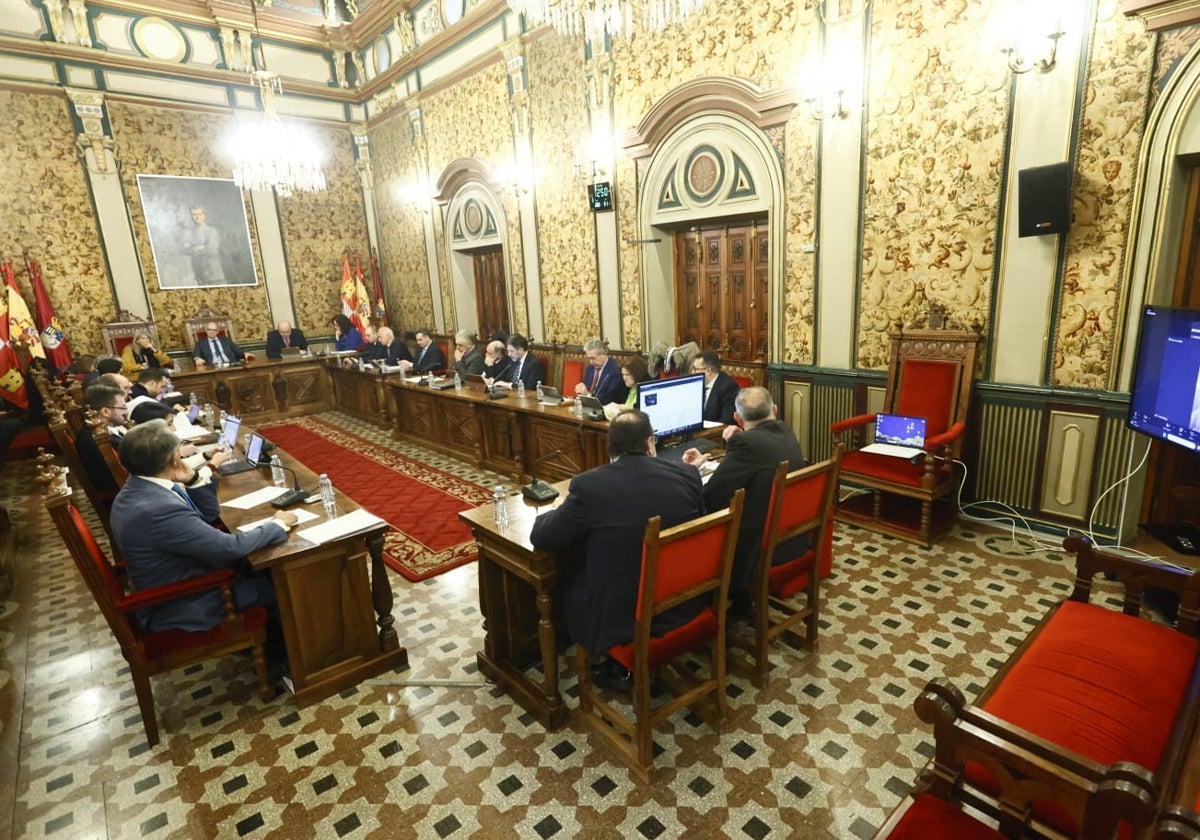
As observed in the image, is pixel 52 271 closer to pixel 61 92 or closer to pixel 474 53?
pixel 61 92

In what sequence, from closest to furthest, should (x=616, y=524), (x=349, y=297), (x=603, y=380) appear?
(x=616, y=524)
(x=603, y=380)
(x=349, y=297)

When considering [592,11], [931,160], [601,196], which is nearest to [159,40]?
[601,196]

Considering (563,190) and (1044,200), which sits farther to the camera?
(563,190)

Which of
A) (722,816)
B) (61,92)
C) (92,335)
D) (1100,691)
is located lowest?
(722,816)

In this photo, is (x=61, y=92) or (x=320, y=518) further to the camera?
(x=61, y=92)


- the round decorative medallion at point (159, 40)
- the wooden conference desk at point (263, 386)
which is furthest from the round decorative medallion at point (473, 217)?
the round decorative medallion at point (159, 40)

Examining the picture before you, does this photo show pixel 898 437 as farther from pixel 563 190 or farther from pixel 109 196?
pixel 109 196

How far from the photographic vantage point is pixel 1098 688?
184cm

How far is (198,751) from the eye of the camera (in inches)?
102

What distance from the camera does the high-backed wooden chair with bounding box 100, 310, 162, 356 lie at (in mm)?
8602

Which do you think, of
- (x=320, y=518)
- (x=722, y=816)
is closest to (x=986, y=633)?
(x=722, y=816)

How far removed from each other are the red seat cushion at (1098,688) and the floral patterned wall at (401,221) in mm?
9512

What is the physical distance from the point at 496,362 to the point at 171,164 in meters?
6.07

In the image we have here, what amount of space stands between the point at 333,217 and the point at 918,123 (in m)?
9.30
